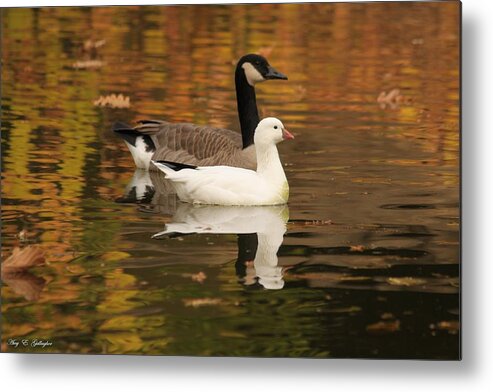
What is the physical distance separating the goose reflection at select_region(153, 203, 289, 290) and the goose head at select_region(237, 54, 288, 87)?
0.88 m

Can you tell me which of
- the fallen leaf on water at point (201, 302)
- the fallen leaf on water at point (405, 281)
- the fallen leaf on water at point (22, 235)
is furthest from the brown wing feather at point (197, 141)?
the fallen leaf on water at point (405, 281)

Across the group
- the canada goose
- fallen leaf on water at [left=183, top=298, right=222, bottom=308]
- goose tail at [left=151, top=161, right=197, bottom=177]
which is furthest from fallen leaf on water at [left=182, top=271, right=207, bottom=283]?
the canada goose

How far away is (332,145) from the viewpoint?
40.0 ft

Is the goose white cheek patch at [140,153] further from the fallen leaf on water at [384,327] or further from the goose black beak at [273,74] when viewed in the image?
the fallen leaf on water at [384,327]

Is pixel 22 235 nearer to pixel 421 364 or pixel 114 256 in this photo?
pixel 114 256

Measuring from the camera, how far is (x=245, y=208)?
11.8 metres

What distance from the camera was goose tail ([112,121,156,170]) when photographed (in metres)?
12.5

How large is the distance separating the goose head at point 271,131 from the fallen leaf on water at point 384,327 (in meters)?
1.66

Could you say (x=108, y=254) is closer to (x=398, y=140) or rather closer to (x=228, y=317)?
(x=228, y=317)

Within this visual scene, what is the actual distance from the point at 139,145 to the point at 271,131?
1128 millimetres

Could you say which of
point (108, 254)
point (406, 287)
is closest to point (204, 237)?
point (108, 254)

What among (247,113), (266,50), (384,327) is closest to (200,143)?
(247,113)

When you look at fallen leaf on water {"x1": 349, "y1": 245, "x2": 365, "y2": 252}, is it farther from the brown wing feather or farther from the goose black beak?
the brown wing feather

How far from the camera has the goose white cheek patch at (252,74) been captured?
12.0 meters
